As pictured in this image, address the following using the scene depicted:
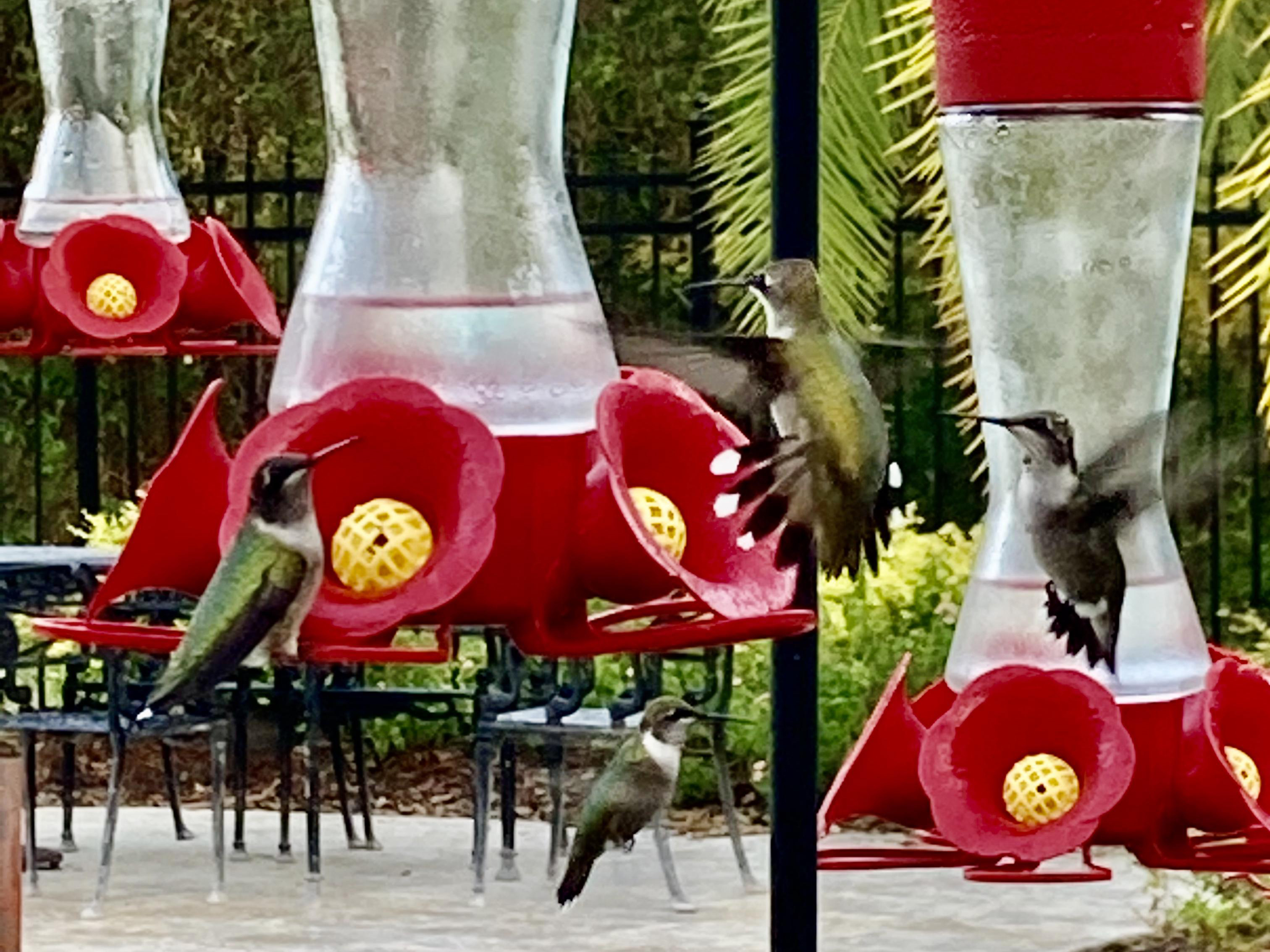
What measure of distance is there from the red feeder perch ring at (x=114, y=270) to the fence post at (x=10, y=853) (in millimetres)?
1313

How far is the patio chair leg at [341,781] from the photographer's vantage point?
8.41 m

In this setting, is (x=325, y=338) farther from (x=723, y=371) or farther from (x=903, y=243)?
(x=903, y=243)

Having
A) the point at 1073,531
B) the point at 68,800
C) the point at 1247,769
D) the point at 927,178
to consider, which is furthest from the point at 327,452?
the point at 68,800

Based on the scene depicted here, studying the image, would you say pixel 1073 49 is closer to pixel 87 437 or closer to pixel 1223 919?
pixel 1223 919

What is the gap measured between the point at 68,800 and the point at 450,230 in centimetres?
650

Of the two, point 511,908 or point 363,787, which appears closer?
point 511,908

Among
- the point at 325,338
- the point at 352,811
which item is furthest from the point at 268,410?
the point at 352,811

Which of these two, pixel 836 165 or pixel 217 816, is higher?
pixel 836 165

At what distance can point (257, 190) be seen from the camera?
1024 centimetres

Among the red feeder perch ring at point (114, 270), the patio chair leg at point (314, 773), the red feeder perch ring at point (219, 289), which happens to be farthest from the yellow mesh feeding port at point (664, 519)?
the patio chair leg at point (314, 773)

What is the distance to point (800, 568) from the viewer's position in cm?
235

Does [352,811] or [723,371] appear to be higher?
[723,371]

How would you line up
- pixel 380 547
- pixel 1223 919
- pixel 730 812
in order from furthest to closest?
pixel 730 812 < pixel 1223 919 < pixel 380 547

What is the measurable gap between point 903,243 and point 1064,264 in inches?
329
